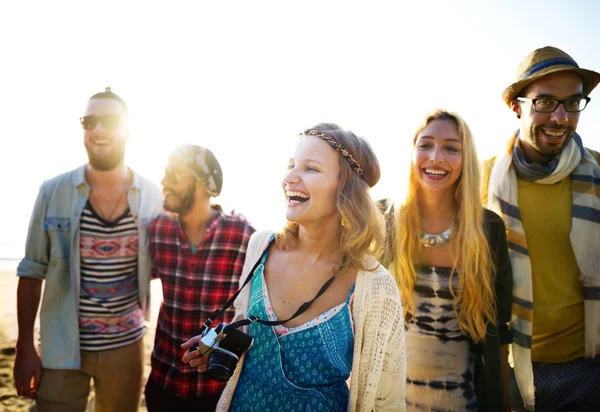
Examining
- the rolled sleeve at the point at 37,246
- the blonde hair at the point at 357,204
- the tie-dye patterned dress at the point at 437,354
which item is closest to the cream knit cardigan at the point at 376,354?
the blonde hair at the point at 357,204

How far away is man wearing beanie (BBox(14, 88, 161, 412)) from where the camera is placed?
9.75ft

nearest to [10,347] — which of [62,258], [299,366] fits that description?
[62,258]

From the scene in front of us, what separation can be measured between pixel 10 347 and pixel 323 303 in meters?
6.53

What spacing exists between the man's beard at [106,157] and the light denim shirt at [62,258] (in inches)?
5.5

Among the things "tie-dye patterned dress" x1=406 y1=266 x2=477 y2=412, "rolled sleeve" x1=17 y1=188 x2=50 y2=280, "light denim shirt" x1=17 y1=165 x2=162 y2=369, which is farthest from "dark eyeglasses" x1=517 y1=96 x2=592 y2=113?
"rolled sleeve" x1=17 y1=188 x2=50 y2=280

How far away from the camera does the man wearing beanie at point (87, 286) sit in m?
2.97

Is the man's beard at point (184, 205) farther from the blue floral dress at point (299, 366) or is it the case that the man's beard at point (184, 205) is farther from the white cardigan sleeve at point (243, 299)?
the blue floral dress at point (299, 366)

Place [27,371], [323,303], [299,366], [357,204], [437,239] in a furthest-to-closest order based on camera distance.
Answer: [27,371] → [437,239] → [357,204] → [323,303] → [299,366]

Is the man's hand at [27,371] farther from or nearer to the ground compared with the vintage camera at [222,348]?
nearer to the ground

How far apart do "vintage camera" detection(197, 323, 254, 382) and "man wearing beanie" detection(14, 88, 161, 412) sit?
159 centimetres

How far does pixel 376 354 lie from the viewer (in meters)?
1.92

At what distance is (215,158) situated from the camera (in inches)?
131

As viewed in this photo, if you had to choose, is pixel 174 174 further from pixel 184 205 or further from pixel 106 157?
pixel 106 157

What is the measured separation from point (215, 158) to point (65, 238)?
1368 mm
